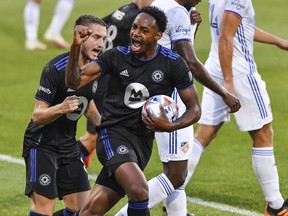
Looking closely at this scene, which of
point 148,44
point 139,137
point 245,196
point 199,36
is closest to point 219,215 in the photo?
point 245,196

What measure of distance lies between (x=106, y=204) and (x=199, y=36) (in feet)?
41.6

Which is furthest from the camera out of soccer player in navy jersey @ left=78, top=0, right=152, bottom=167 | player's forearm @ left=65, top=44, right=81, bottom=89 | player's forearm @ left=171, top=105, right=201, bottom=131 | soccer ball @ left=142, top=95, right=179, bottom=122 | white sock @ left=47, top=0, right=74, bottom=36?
white sock @ left=47, top=0, right=74, bottom=36

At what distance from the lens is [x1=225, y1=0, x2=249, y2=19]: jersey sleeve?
8.92 meters

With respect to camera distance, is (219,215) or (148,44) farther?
(219,215)

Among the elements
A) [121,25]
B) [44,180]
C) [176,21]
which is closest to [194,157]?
[176,21]

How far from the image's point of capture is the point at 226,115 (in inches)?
375

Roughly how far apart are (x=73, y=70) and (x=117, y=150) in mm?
834

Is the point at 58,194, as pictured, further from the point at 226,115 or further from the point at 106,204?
the point at 226,115

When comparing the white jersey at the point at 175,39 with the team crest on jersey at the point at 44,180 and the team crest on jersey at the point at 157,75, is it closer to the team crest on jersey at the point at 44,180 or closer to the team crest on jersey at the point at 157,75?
the team crest on jersey at the point at 157,75

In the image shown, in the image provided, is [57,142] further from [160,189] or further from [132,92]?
[160,189]

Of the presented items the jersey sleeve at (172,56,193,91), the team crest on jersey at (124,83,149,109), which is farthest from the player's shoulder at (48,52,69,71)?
the jersey sleeve at (172,56,193,91)

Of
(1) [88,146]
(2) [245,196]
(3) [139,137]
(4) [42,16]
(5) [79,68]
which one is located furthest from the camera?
(4) [42,16]

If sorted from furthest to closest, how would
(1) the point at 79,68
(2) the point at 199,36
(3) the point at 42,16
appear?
1. (3) the point at 42,16
2. (2) the point at 199,36
3. (1) the point at 79,68

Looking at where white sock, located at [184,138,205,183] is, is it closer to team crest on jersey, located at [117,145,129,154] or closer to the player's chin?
team crest on jersey, located at [117,145,129,154]
